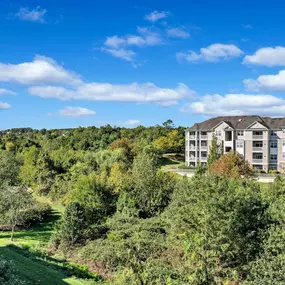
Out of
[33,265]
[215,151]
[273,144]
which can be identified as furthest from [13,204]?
[273,144]

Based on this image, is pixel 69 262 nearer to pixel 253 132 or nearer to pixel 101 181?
pixel 101 181

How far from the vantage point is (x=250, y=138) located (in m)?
49.1

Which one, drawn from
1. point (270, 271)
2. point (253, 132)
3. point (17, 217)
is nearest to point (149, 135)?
→ point (253, 132)

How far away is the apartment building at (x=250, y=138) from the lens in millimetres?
47438

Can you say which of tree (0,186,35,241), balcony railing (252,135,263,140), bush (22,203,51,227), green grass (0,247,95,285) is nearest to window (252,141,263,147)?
balcony railing (252,135,263,140)

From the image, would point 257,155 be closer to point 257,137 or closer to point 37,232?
point 257,137

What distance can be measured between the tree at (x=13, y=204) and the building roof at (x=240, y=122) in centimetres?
3454

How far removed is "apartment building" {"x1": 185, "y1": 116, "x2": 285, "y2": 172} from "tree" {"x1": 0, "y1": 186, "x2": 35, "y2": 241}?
110ft

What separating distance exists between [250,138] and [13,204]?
36.1 metres

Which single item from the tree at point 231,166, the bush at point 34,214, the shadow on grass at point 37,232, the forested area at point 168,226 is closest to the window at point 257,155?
the tree at point 231,166

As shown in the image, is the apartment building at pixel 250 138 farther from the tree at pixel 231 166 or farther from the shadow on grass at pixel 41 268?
the shadow on grass at pixel 41 268

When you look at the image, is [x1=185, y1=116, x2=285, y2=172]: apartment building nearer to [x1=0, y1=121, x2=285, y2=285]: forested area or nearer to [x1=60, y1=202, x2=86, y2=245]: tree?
[x1=0, y1=121, x2=285, y2=285]: forested area

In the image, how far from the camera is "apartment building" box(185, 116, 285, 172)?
47438mm

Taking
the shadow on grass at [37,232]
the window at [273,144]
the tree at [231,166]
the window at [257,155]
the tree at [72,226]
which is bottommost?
the shadow on grass at [37,232]
